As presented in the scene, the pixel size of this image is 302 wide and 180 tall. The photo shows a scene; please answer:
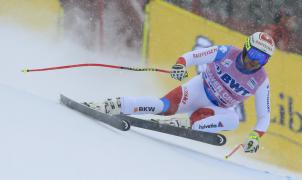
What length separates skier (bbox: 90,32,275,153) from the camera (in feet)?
18.4

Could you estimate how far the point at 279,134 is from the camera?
968 cm

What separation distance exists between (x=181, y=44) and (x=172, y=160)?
514 centimetres

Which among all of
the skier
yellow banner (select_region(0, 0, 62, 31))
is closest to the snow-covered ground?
the skier

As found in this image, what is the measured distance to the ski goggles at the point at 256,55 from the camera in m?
5.54

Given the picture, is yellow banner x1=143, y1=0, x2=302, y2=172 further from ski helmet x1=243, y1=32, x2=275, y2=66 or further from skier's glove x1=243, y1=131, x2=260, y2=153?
ski helmet x1=243, y1=32, x2=275, y2=66

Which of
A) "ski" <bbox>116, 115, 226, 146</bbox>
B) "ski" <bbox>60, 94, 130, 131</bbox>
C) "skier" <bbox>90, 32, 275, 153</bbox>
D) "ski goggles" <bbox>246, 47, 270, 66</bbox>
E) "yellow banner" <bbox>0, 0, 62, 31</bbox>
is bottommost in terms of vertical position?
"ski" <bbox>116, 115, 226, 146</bbox>

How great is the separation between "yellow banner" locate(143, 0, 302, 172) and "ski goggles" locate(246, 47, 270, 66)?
3440 mm

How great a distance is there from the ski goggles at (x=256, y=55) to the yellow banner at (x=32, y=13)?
343 cm

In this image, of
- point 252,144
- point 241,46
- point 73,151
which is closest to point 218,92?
point 252,144

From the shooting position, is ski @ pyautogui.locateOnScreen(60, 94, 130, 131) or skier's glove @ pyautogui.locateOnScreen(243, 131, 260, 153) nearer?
ski @ pyautogui.locateOnScreen(60, 94, 130, 131)

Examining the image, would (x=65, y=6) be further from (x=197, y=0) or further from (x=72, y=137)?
(x=72, y=137)

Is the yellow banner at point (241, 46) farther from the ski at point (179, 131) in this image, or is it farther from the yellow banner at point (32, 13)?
the ski at point (179, 131)

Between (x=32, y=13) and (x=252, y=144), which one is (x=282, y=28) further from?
(x=252, y=144)

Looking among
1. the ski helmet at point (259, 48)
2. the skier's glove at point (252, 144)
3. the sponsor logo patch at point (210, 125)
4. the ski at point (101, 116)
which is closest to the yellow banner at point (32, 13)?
the ski at point (101, 116)
